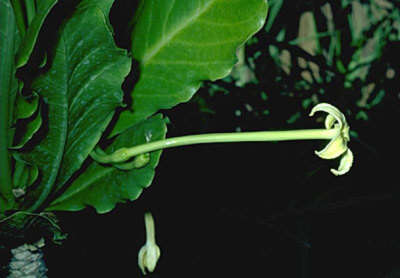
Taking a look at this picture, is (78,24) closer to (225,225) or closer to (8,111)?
(8,111)

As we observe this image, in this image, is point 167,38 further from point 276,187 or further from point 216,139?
point 276,187

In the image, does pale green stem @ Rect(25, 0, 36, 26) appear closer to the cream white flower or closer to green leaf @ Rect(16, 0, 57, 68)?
green leaf @ Rect(16, 0, 57, 68)

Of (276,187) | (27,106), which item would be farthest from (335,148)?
(276,187)

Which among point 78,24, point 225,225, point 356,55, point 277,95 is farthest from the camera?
point 356,55

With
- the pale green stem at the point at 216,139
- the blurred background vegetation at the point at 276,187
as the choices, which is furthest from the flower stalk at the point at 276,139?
the blurred background vegetation at the point at 276,187

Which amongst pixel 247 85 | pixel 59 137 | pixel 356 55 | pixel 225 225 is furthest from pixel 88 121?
pixel 356 55
